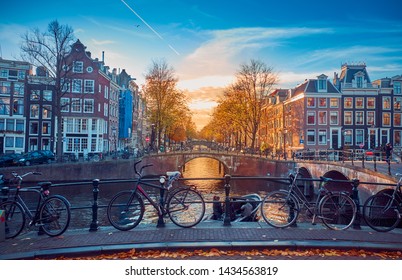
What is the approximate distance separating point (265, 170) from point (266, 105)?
5901 mm

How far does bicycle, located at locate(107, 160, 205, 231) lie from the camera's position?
4809 millimetres

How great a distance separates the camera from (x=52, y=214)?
470 centimetres

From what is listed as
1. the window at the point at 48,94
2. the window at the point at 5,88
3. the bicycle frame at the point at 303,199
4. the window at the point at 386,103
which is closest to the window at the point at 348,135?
the window at the point at 386,103

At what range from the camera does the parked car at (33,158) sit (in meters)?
19.3

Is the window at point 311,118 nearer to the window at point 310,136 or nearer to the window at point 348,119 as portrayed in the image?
the window at point 310,136

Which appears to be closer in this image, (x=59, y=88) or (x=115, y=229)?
(x=115, y=229)

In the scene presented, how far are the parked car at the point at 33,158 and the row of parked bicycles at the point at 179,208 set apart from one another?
16.2 m

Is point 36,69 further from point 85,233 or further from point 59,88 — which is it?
point 85,233

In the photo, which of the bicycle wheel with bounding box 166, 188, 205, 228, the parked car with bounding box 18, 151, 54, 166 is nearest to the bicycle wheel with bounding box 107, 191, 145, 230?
the bicycle wheel with bounding box 166, 188, 205, 228

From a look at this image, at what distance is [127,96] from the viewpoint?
A: 108 feet

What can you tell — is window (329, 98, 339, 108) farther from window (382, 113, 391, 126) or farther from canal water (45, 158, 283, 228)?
canal water (45, 158, 283, 228)

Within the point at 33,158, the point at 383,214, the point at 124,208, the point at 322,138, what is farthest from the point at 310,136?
the point at 33,158

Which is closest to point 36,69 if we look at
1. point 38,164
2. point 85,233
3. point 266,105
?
point 38,164

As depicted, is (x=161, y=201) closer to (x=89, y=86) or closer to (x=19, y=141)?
(x=19, y=141)
